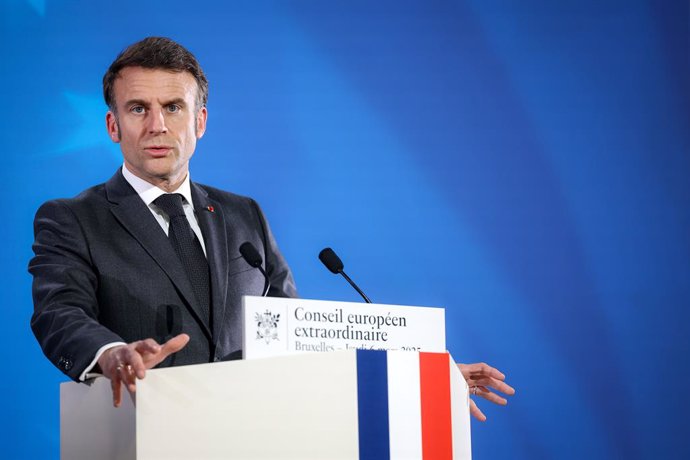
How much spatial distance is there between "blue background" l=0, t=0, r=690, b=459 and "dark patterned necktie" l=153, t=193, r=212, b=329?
819 millimetres

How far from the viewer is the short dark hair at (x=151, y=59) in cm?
287

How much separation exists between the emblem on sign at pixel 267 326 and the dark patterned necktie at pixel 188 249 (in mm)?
668

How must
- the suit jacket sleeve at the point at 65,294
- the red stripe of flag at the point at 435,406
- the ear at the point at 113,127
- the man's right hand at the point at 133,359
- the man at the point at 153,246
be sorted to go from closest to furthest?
the man's right hand at the point at 133,359 < the red stripe of flag at the point at 435,406 < the suit jacket sleeve at the point at 65,294 < the man at the point at 153,246 < the ear at the point at 113,127

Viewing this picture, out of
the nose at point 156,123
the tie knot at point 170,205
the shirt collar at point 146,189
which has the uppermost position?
the nose at point 156,123

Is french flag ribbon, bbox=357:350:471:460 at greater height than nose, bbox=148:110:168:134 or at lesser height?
lesser

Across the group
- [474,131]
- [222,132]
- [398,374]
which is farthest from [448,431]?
[474,131]

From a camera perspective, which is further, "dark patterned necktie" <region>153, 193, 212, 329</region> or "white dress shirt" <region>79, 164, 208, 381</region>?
"white dress shirt" <region>79, 164, 208, 381</region>

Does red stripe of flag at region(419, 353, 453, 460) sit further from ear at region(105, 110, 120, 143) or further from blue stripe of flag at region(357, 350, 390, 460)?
ear at region(105, 110, 120, 143)

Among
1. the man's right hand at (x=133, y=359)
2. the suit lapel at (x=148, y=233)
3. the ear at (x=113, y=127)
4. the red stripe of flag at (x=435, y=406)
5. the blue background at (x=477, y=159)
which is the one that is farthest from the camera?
the blue background at (x=477, y=159)

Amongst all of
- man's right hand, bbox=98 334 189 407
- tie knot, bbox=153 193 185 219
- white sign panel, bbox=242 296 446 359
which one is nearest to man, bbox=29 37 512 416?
tie knot, bbox=153 193 185 219

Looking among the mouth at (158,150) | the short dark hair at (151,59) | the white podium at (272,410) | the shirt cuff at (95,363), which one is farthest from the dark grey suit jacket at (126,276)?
the white podium at (272,410)

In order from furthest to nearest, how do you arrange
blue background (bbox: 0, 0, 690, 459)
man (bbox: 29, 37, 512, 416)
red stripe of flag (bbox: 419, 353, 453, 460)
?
blue background (bbox: 0, 0, 690, 459) → man (bbox: 29, 37, 512, 416) → red stripe of flag (bbox: 419, 353, 453, 460)

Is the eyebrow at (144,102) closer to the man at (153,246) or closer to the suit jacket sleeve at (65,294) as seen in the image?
the man at (153,246)

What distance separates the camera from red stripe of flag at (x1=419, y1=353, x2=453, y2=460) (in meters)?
2.03
